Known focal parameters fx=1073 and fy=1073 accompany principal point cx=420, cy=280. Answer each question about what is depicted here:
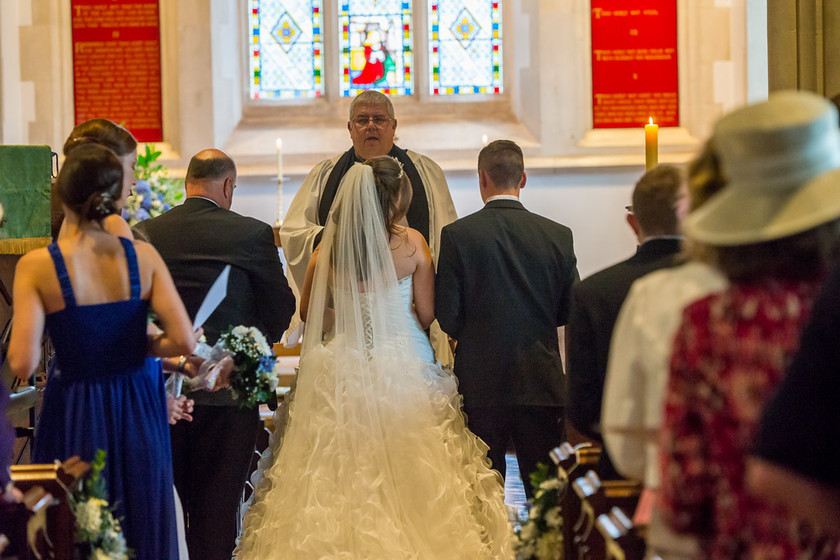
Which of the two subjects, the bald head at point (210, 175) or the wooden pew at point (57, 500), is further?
the bald head at point (210, 175)

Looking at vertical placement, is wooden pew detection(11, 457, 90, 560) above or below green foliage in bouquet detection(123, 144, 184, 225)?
below

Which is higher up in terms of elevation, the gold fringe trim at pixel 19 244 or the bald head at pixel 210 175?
the bald head at pixel 210 175

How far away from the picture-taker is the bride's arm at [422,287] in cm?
434

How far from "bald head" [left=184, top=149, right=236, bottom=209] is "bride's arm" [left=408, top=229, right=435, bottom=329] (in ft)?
2.58

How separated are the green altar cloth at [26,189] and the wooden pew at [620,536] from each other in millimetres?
3826

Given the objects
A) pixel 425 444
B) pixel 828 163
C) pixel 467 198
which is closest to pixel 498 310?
pixel 425 444

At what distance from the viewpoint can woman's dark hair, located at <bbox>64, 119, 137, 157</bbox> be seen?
11.9 ft

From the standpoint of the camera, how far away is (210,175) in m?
4.34

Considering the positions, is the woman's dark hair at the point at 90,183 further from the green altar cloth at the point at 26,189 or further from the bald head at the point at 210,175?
the green altar cloth at the point at 26,189

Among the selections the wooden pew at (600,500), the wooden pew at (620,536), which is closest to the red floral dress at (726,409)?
the wooden pew at (620,536)

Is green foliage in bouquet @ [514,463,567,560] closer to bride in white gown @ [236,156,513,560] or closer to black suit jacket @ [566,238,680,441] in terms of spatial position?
black suit jacket @ [566,238,680,441]

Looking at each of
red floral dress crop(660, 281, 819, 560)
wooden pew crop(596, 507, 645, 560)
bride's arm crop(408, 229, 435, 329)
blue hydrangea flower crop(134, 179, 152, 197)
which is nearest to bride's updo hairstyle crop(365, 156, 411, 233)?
bride's arm crop(408, 229, 435, 329)

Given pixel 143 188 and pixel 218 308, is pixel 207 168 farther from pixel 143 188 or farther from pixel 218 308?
pixel 143 188

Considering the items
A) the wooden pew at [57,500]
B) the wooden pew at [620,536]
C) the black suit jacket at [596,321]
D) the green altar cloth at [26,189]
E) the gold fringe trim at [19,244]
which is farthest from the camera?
the green altar cloth at [26,189]
